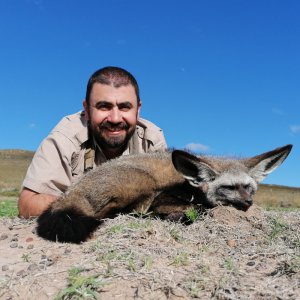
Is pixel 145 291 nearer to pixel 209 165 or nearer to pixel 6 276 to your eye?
pixel 6 276

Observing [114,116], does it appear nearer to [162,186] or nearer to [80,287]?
[162,186]

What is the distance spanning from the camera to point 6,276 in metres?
4.23

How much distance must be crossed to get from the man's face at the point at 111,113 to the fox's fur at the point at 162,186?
1052mm

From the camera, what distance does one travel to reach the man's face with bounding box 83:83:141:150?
25.4 ft

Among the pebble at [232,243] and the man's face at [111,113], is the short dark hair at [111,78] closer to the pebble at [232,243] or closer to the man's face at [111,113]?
the man's face at [111,113]

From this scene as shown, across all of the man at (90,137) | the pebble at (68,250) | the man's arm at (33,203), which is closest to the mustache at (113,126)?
the man at (90,137)

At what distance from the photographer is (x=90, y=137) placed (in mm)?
8109

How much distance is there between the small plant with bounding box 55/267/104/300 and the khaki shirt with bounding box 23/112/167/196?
12.8 ft

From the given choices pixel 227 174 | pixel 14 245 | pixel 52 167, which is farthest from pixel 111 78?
pixel 14 245

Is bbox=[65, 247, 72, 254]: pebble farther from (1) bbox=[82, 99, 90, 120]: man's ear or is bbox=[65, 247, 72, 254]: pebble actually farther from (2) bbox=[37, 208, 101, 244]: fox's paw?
(1) bbox=[82, 99, 90, 120]: man's ear

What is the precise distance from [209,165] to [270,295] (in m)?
3.06

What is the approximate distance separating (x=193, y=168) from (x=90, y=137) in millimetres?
2460

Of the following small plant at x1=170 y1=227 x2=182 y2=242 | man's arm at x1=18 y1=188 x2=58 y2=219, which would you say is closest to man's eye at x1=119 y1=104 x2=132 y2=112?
man's arm at x1=18 y1=188 x2=58 y2=219

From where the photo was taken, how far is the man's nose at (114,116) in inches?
303
